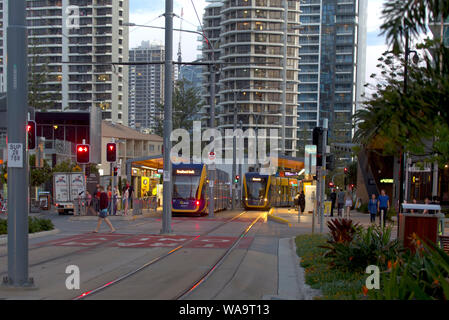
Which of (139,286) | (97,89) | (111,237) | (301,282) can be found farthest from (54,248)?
(97,89)

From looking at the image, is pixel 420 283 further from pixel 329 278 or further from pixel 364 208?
pixel 364 208

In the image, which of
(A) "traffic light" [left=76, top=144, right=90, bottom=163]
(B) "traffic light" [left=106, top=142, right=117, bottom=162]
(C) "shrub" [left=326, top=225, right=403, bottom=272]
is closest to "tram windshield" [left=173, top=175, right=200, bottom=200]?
(B) "traffic light" [left=106, top=142, right=117, bottom=162]

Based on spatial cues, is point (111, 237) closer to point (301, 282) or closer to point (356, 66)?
point (301, 282)

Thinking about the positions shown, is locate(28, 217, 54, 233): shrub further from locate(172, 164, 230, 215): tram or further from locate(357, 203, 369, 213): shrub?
locate(357, 203, 369, 213): shrub

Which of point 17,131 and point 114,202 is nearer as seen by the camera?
point 17,131

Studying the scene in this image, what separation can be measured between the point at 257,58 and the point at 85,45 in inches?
1313

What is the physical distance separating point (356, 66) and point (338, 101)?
32.5 feet

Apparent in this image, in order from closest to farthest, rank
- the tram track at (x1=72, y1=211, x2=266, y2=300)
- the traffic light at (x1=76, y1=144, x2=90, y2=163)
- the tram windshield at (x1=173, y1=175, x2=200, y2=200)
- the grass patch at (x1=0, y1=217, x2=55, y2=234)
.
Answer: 1. the tram track at (x1=72, y1=211, x2=266, y2=300)
2. the grass patch at (x1=0, y1=217, x2=55, y2=234)
3. the traffic light at (x1=76, y1=144, x2=90, y2=163)
4. the tram windshield at (x1=173, y1=175, x2=200, y2=200)

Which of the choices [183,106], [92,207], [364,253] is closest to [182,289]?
[364,253]

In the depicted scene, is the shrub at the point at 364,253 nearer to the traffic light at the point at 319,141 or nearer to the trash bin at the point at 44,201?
the traffic light at the point at 319,141

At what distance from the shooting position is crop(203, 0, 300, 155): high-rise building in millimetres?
116250

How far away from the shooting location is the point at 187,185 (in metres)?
39.0

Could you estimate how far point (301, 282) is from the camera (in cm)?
1191

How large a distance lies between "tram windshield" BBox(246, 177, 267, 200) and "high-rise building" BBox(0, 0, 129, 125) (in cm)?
6915
